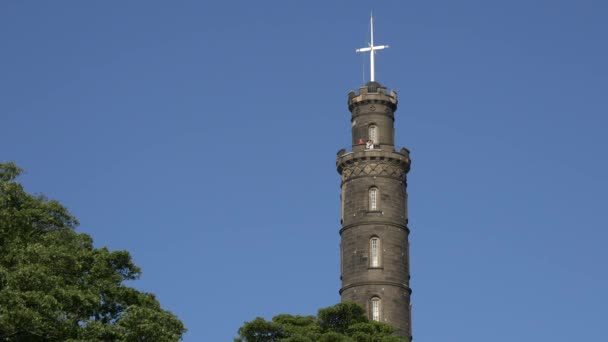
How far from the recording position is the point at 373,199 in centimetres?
8694

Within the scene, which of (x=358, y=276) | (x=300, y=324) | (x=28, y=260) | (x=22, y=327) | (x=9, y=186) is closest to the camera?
(x=22, y=327)

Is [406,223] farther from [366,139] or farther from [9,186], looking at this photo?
[9,186]

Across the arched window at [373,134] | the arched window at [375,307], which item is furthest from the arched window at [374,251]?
the arched window at [373,134]

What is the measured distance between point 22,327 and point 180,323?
7.22 meters

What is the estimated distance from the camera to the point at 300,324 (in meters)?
67.6

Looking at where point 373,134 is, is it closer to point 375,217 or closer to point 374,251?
point 375,217

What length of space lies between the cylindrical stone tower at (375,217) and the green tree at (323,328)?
1481 centimetres

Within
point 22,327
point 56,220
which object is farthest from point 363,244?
point 22,327

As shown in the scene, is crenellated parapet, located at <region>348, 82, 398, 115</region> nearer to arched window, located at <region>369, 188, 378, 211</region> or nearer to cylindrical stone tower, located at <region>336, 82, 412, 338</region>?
cylindrical stone tower, located at <region>336, 82, 412, 338</region>

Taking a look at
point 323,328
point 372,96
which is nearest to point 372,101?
point 372,96

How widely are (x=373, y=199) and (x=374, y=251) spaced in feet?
12.3

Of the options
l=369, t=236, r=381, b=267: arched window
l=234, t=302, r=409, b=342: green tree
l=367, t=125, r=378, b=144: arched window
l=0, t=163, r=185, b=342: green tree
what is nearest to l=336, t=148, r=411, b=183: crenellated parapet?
l=367, t=125, r=378, b=144: arched window

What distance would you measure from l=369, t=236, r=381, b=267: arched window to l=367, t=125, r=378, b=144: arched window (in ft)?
25.4

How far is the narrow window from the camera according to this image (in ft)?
278
